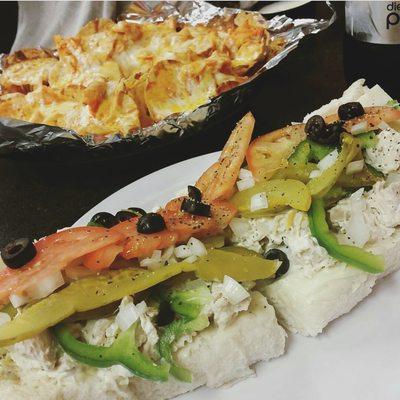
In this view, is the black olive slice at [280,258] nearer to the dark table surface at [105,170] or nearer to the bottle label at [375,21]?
the dark table surface at [105,170]

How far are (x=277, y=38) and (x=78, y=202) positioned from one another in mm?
1323

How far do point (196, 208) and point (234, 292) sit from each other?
0.26m

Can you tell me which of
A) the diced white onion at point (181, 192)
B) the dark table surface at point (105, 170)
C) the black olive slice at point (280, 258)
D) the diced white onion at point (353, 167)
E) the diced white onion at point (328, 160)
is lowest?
the dark table surface at point (105, 170)

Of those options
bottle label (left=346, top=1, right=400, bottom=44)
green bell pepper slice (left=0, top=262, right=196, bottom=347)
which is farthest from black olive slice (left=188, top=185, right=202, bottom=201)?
bottle label (left=346, top=1, right=400, bottom=44)

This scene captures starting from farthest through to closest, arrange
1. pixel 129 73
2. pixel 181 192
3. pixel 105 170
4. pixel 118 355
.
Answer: pixel 129 73, pixel 105 170, pixel 181 192, pixel 118 355

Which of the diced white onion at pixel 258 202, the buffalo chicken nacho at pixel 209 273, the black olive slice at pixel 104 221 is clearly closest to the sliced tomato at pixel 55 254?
the buffalo chicken nacho at pixel 209 273

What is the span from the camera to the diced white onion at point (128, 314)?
139 centimetres

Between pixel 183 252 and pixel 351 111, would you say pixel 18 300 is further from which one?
pixel 351 111

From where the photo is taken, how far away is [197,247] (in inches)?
60.2

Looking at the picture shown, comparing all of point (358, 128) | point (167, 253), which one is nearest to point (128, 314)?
point (167, 253)

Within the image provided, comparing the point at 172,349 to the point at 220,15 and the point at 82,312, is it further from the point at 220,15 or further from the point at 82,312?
the point at 220,15

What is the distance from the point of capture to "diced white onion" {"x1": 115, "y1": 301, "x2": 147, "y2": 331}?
139 centimetres

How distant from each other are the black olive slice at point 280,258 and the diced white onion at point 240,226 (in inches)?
3.6

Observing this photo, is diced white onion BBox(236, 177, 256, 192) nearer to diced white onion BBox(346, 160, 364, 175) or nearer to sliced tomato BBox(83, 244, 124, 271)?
diced white onion BBox(346, 160, 364, 175)
